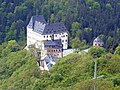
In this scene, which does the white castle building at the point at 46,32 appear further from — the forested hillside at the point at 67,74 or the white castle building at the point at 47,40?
the forested hillside at the point at 67,74

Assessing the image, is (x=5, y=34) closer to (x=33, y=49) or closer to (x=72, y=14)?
(x=72, y=14)

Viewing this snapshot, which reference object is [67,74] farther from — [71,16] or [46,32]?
[71,16]

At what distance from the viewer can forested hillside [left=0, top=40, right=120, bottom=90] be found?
37750 millimetres

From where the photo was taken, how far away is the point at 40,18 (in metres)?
64.8

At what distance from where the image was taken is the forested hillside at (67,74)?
3775 cm

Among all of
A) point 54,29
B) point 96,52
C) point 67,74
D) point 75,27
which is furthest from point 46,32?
point 67,74

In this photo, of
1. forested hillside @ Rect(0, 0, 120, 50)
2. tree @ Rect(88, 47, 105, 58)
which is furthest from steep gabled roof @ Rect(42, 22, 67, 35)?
tree @ Rect(88, 47, 105, 58)

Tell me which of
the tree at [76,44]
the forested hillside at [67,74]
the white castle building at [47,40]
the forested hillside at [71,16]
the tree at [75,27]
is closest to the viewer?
the forested hillside at [67,74]

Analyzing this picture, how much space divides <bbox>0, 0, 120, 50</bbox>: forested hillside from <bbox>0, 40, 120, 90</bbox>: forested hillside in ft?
49.4

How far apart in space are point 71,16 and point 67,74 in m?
32.5

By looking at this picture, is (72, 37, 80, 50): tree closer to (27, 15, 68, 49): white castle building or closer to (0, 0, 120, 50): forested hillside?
(27, 15, 68, 49): white castle building

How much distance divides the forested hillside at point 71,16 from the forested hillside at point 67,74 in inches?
593

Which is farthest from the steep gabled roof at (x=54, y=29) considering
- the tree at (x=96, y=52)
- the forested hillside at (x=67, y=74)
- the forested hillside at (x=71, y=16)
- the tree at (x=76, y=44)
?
the tree at (x=96, y=52)

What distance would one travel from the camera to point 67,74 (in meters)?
43.4
